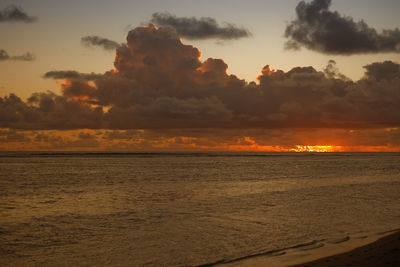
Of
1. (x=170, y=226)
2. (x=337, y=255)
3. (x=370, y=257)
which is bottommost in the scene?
(x=170, y=226)

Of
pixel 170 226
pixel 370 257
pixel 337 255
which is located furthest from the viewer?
pixel 170 226

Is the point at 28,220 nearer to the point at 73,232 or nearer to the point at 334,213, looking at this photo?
the point at 73,232

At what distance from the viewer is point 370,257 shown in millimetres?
12758

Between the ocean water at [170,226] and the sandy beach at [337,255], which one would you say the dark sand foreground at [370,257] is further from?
the ocean water at [170,226]

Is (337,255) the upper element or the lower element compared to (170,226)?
upper

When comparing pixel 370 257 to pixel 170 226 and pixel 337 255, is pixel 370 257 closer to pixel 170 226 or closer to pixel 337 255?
pixel 337 255

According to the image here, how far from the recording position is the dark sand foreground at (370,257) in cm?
1189

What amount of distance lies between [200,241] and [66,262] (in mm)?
6441

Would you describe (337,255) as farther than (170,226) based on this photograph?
No

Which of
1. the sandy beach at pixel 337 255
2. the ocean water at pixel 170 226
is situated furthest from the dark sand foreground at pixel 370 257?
the ocean water at pixel 170 226

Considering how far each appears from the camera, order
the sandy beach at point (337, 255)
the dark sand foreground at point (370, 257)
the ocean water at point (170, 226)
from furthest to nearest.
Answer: the ocean water at point (170, 226)
the sandy beach at point (337, 255)
the dark sand foreground at point (370, 257)

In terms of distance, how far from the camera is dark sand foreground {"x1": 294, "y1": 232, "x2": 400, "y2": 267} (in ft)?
39.0

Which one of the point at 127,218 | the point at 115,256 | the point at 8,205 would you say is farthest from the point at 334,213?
the point at 8,205

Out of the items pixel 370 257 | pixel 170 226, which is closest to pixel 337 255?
pixel 370 257
